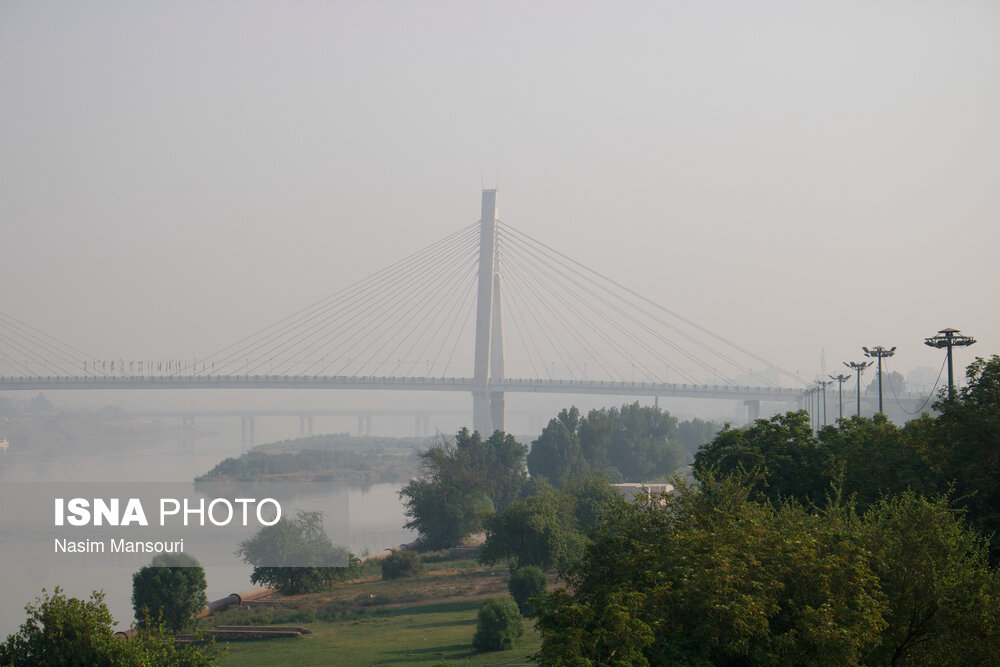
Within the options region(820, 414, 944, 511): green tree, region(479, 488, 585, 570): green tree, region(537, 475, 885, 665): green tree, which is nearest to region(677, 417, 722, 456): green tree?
region(479, 488, 585, 570): green tree

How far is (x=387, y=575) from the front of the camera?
31.7 metres

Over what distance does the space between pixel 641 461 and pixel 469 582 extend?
33.3 m

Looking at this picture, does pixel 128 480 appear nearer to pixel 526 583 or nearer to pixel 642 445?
pixel 642 445

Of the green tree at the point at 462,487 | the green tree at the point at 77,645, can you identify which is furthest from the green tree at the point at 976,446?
the green tree at the point at 462,487

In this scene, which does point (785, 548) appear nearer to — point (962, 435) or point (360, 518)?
point (962, 435)

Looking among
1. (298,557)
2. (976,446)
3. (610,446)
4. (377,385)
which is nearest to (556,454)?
(610,446)

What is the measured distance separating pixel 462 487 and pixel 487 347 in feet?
A: 56.0

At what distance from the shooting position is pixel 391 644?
20.4m

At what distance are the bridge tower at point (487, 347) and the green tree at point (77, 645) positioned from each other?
46505 mm

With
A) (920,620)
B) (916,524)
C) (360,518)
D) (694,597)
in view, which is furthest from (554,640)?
(360,518)

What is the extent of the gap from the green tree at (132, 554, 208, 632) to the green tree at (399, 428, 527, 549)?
43.6ft

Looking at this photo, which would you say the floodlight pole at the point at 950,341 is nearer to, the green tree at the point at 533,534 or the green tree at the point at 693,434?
the green tree at the point at 533,534

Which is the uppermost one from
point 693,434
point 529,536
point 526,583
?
point 693,434

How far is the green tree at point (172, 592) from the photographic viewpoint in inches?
908
